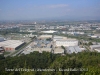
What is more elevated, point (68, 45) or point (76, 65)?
point (76, 65)

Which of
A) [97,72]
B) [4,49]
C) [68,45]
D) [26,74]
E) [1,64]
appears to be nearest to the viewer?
[97,72]

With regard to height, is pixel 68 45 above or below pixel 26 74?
below

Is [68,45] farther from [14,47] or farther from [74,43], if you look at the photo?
[14,47]

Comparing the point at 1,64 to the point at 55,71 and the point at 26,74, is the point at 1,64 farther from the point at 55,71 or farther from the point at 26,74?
the point at 55,71

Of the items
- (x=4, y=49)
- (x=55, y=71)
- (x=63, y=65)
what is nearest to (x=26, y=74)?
(x=55, y=71)

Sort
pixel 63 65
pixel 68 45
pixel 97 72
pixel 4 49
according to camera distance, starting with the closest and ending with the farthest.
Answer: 1. pixel 97 72
2. pixel 63 65
3. pixel 4 49
4. pixel 68 45

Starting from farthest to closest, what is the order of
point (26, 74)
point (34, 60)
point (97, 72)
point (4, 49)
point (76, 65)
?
point (4, 49), point (34, 60), point (76, 65), point (26, 74), point (97, 72)

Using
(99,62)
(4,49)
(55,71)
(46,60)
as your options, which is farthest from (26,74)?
(4,49)

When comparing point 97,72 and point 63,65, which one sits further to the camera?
point 63,65

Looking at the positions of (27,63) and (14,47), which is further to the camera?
(14,47)
